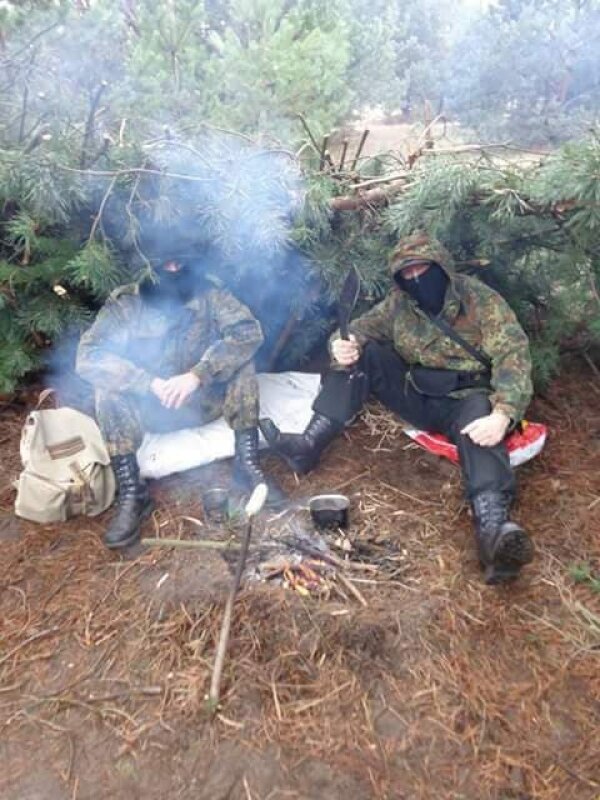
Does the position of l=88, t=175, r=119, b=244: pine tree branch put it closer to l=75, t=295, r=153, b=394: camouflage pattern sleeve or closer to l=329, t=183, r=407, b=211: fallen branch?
l=75, t=295, r=153, b=394: camouflage pattern sleeve

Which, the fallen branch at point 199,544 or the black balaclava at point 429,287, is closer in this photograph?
the fallen branch at point 199,544

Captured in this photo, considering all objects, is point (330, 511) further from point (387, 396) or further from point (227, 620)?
point (387, 396)

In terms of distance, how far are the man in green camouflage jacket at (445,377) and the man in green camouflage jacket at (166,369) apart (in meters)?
0.25

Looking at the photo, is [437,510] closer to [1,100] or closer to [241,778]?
[241,778]

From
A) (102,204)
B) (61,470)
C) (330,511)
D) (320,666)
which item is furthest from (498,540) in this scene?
(102,204)

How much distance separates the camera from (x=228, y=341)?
3.15m

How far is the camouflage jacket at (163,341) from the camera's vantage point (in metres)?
3.03

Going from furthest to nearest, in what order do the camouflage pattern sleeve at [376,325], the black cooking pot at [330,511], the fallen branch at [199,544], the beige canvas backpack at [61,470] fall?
the camouflage pattern sleeve at [376,325] < the beige canvas backpack at [61,470] < the black cooking pot at [330,511] < the fallen branch at [199,544]

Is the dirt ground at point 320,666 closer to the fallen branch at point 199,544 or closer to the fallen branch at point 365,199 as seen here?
the fallen branch at point 199,544

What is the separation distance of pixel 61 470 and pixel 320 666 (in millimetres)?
1637

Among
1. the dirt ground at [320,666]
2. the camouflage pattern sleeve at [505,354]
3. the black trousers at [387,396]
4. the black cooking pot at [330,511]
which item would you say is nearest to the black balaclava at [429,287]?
the camouflage pattern sleeve at [505,354]

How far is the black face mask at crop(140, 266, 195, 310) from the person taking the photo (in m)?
3.18

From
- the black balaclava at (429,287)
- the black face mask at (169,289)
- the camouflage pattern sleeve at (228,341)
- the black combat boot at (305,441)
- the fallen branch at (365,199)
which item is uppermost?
the fallen branch at (365,199)

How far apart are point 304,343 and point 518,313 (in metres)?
1.37
